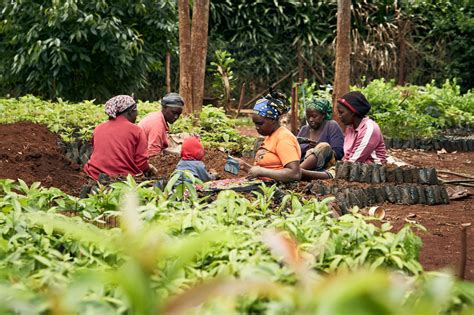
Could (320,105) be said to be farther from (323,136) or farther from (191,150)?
(191,150)

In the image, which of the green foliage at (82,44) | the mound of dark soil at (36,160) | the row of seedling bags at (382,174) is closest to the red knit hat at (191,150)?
the mound of dark soil at (36,160)

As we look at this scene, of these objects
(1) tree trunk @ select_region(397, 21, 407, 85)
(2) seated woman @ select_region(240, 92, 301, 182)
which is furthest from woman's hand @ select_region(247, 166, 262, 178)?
(1) tree trunk @ select_region(397, 21, 407, 85)

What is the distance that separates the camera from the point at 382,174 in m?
8.67

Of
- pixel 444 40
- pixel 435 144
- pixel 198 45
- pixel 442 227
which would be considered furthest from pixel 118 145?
pixel 444 40

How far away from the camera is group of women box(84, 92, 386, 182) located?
284 inches

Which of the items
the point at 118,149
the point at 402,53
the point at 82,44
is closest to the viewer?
the point at 118,149

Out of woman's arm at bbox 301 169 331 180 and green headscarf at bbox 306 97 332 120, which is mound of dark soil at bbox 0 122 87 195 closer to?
woman's arm at bbox 301 169 331 180

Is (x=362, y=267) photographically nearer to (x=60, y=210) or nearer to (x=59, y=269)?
(x=59, y=269)

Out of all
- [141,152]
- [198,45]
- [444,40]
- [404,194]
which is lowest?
[404,194]

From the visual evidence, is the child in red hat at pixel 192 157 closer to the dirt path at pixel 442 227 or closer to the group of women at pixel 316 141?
the group of women at pixel 316 141

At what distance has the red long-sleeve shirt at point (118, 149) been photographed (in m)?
7.65

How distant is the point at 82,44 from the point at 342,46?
6.94 m

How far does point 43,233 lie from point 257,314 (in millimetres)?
1502

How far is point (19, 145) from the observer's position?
1012 centimetres
